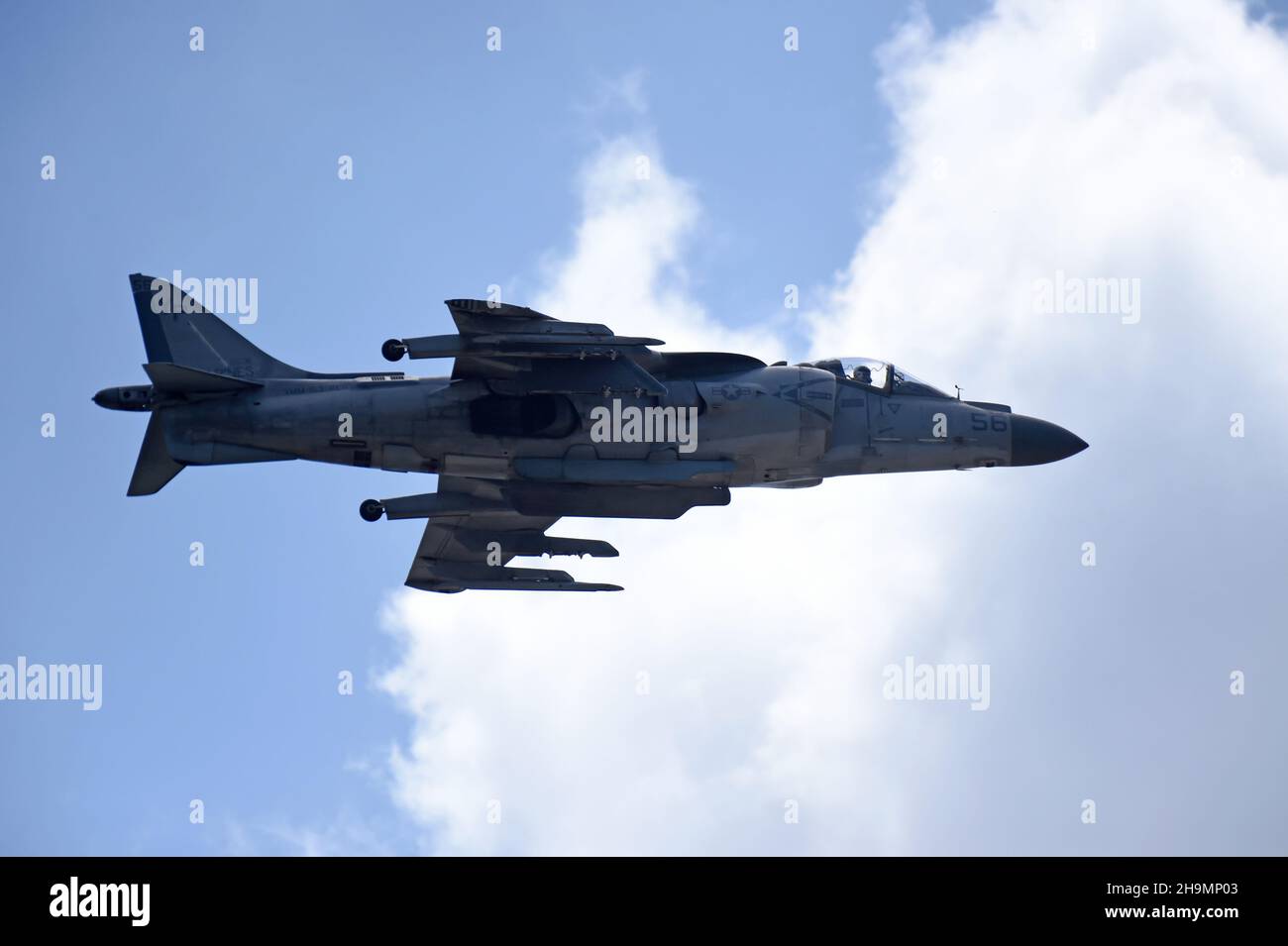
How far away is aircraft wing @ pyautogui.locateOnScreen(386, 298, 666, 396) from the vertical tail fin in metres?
4.17

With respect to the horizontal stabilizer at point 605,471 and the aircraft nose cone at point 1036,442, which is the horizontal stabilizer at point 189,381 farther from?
the aircraft nose cone at point 1036,442

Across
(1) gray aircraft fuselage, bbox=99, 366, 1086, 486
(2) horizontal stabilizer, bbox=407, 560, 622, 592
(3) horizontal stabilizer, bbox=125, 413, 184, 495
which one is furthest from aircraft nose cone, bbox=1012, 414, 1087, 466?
(3) horizontal stabilizer, bbox=125, 413, 184, 495

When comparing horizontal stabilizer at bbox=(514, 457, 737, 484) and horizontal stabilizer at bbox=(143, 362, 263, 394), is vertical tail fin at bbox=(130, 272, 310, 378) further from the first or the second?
horizontal stabilizer at bbox=(514, 457, 737, 484)

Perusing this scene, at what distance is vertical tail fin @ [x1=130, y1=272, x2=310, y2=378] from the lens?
29.4 meters

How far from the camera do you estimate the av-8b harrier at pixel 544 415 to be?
27875 millimetres

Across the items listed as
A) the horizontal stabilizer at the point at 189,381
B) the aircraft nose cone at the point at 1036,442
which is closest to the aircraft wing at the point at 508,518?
the horizontal stabilizer at the point at 189,381

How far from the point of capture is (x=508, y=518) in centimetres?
3253

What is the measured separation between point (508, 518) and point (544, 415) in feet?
16.7

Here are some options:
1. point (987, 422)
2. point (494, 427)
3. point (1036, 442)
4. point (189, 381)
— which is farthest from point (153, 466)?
point (1036, 442)

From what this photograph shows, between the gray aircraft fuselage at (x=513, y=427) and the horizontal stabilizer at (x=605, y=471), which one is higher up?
the gray aircraft fuselage at (x=513, y=427)

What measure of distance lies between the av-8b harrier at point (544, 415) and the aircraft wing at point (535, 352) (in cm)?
3

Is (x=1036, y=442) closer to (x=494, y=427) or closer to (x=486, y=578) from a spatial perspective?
(x=494, y=427)
